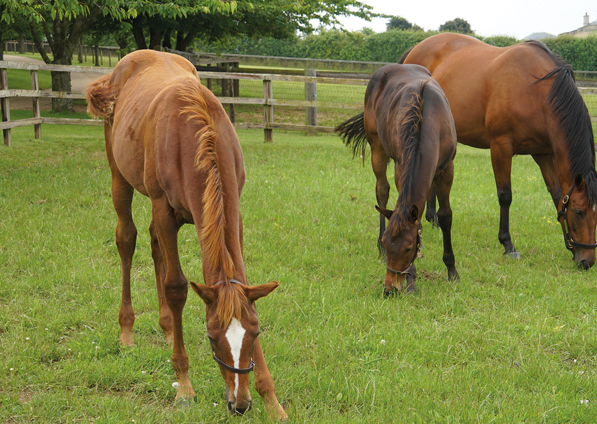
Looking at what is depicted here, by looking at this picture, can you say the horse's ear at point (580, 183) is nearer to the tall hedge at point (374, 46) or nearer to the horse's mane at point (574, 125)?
the horse's mane at point (574, 125)

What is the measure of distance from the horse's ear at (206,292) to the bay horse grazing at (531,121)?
4.05 m

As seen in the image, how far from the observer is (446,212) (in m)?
4.78

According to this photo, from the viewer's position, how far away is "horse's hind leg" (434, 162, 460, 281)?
15.5ft

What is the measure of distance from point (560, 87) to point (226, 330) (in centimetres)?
464

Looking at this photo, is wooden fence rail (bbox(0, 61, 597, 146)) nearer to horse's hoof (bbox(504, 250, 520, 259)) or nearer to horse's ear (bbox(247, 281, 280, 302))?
horse's hoof (bbox(504, 250, 520, 259))

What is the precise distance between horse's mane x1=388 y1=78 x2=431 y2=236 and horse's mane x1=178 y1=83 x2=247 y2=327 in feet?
6.21

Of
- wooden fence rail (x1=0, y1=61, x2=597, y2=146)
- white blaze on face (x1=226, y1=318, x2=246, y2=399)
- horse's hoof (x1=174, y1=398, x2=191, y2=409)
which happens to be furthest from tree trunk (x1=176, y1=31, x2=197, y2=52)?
white blaze on face (x1=226, y1=318, x2=246, y2=399)

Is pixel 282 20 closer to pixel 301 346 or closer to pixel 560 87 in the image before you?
pixel 560 87

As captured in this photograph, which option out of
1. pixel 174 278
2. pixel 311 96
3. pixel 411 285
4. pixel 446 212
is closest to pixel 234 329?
pixel 174 278

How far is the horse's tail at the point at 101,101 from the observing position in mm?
3783

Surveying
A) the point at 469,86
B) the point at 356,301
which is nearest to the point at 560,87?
the point at 469,86

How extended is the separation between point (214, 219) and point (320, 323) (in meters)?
1.71

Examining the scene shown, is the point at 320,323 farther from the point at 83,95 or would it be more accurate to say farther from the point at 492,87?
the point at 83,95

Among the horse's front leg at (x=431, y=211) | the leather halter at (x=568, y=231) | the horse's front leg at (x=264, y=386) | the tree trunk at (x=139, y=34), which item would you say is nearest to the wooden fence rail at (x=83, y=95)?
the tree trunk at (x=139, y=34)
